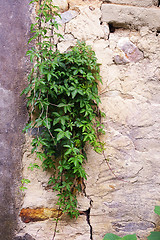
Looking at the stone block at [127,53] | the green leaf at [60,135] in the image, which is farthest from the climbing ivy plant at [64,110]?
the stone block at [127,53]

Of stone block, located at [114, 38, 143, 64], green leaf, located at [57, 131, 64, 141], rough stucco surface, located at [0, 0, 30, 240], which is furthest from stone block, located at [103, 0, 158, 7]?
green leaf, located at [57, 131, 64, 141]

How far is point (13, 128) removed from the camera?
1813 mm

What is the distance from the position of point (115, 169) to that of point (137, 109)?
1.93 ft

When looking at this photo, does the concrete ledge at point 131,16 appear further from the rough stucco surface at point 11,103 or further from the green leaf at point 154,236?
the green leaf at point 154,236

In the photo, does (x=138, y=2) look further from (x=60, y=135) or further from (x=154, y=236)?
(x=154, y=236)

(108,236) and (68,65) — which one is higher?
(68,65)

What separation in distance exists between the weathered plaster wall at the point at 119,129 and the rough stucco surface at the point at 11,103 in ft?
0.36

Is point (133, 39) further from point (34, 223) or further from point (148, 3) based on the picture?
point (34, 223)

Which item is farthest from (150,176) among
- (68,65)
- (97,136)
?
(68,65)

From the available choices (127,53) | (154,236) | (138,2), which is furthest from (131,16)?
(154,236)

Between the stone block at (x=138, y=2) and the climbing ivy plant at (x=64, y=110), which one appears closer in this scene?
the climbing ivy plant at (x=64, y=110)

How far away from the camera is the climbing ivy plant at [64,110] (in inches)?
64.0

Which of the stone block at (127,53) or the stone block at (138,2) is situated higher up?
the stone block at (138,2)

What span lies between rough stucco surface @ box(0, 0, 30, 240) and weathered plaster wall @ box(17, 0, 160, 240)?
110 millimetres
